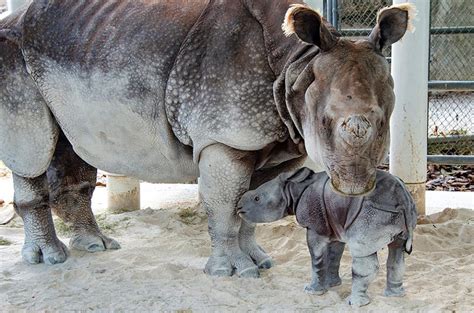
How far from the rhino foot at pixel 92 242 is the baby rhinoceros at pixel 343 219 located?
1.38m

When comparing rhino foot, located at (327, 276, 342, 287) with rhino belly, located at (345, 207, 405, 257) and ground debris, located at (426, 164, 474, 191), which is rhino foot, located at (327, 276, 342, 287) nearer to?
rhino belly, located at (345, 207, 405, 257)

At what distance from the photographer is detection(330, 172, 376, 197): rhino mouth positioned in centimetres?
369

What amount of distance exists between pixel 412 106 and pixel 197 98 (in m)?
2.25

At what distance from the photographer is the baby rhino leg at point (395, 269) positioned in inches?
158

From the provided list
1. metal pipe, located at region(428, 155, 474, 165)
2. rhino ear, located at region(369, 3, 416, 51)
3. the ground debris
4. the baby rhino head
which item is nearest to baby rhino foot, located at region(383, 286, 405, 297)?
the baby rhino head

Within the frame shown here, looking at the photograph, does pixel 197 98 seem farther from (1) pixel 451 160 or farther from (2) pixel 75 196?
(1) pixel 451 160

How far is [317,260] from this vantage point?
13.6ft

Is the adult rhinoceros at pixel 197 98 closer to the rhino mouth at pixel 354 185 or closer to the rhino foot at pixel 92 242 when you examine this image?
the rhino mouth at pixel 354 185

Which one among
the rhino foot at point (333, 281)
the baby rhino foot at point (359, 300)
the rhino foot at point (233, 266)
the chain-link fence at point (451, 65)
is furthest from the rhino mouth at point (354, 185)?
the chain-link fence at point (451, 65)

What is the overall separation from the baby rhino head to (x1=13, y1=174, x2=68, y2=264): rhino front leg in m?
1.41

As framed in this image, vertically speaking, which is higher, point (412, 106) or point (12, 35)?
point (12, 35)

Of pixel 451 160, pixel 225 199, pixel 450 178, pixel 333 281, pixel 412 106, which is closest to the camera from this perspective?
pixel 333 281

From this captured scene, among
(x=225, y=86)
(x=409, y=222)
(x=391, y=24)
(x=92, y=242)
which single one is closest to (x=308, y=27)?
(x=391, y=24)

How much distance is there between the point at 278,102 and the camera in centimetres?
413
